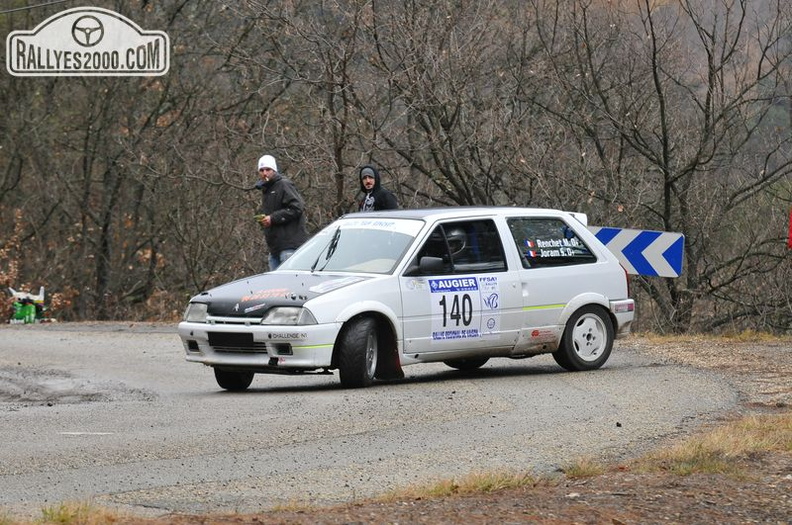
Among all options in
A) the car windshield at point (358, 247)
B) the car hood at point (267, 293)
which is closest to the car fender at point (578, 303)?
the car windshield at point (358, 247)

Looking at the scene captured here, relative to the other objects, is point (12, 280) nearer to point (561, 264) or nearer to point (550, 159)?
point (550, 159)

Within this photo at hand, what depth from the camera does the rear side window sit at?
46.3 feet

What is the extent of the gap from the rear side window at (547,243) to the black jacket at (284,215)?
3942mm

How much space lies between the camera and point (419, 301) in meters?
13.2

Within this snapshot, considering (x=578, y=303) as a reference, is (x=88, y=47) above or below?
above

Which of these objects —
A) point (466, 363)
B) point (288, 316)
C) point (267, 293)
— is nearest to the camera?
point (288, 316)

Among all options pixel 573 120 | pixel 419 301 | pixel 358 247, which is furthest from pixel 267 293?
pixel 573 120

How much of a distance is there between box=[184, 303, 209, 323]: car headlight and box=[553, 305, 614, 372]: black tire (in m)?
3.51

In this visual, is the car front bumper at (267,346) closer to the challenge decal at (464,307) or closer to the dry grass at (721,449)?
the challenge decal at (464,307)

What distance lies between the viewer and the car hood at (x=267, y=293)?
41.0 feet

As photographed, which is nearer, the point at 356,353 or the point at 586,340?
the point at 356,353

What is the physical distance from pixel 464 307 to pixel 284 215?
14.5 feet

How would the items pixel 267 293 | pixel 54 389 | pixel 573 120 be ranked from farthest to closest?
1. pixel 573 120
2. pixel 54 389
3. pixel 267 293

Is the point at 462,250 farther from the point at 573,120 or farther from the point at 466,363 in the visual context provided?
the point at 573,120
